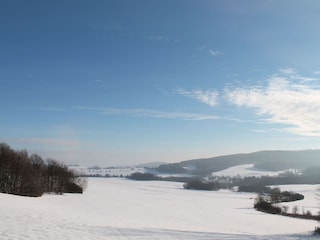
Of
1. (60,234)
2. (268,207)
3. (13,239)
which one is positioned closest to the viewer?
(13,239)

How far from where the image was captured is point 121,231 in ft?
72.8

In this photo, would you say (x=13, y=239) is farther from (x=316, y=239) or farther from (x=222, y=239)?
(x=316, y=239)

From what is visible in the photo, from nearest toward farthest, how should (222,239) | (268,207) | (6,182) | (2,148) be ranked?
1. (222,239)
2. (6,182)
3. (2,148)
4. (268,207)

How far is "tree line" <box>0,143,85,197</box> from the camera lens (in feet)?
203

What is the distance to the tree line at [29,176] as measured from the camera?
203 ft

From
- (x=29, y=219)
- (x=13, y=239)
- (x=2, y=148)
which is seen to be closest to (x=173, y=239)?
(x=13, y=239)

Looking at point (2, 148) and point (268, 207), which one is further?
point (268, 207)

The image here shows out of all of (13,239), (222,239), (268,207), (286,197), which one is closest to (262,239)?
(222,239)

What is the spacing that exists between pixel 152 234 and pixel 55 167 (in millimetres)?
75904

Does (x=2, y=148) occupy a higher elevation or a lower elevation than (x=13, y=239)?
higher

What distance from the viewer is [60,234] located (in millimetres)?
18734

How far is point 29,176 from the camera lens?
65.4m

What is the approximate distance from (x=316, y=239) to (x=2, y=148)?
62.8 meters

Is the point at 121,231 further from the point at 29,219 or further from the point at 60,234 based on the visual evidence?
the point at 29,219
